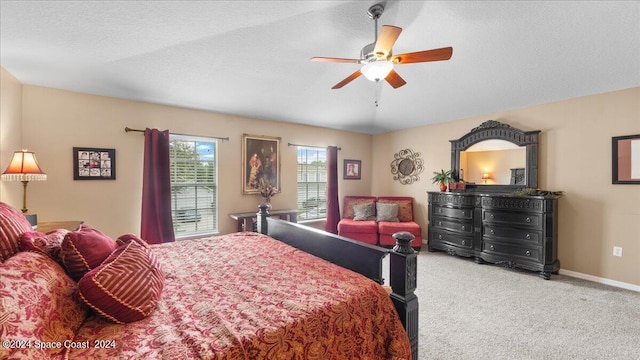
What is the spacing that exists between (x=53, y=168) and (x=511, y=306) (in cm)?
529

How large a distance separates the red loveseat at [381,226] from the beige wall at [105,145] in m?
1.87

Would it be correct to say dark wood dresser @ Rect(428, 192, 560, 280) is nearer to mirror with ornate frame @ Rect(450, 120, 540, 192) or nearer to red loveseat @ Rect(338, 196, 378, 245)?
mirror with ornate frame @ Rect(450, 120, 540, 192)

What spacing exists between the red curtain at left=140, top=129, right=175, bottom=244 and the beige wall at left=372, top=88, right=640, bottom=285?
512cm

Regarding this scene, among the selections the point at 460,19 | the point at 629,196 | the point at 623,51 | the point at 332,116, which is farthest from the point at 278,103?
the point at 629,196

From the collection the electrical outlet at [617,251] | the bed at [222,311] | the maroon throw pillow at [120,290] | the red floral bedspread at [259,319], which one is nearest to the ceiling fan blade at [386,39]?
the bed at [222,311]

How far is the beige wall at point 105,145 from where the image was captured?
10.00 feet

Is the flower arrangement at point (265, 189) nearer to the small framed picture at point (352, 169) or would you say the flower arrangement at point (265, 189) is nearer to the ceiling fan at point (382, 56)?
the small framed picture at point (352, 169)

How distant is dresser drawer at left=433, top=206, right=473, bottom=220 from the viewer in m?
4.15

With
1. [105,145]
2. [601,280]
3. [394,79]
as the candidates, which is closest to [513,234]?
[601,280]

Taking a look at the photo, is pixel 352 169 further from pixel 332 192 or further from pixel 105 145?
pixel 105 145

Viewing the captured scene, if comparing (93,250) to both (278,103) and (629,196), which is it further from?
(629,196)

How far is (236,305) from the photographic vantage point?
50.7 inches

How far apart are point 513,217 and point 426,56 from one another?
2.97m

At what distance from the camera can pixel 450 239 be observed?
14.3 ft
